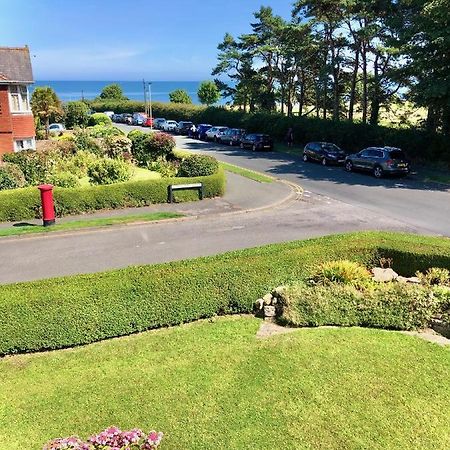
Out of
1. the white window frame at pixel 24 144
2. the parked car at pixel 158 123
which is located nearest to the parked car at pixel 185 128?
the parked car at pixel 158 123

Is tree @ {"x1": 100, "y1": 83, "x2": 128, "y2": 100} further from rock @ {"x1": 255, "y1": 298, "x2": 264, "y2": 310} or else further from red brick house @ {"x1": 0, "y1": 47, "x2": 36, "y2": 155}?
rock @ {"x1": 255, "y1": 298, "x2": 264, "y2": 310}

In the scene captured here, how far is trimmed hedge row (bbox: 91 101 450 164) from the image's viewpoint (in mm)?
31312

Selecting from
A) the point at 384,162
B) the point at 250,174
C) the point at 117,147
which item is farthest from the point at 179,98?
the point at 384,162

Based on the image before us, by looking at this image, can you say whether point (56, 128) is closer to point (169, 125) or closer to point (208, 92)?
point (169, 125)

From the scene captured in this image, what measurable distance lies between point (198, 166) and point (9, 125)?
1334 centimetres

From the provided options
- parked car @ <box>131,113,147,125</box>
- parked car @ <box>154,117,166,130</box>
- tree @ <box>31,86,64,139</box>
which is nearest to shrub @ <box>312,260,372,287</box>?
tree @ <box>31,86,64,139</box>

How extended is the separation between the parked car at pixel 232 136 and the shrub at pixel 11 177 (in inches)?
998

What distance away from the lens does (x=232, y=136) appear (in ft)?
152

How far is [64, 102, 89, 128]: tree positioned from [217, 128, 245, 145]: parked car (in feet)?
66.7

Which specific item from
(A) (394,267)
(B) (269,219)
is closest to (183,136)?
(B) (269,219)

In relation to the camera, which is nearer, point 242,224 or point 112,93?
point 242,224

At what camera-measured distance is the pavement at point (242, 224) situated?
14930 millimetres

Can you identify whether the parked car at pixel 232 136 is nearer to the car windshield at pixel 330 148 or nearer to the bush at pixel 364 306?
the car windshield at pixel 330 148

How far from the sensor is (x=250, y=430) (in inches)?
269
